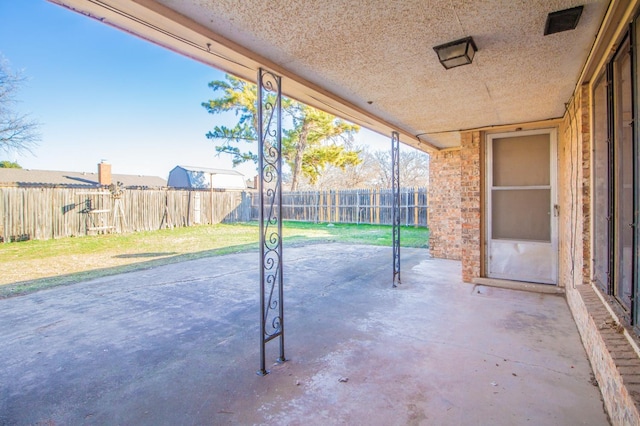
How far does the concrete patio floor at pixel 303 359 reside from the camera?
2004 millimetres

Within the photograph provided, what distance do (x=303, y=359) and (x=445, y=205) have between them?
5.47 meters

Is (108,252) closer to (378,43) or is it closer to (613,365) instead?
(378,43)

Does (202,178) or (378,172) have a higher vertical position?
(378,172)

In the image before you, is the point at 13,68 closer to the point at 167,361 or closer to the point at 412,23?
the point at 167,361

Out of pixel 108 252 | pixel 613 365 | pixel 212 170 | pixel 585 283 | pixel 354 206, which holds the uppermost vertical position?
pixel 212 170

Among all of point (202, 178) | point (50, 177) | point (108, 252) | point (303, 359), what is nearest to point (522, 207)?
point (303, 359)

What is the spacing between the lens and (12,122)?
13578mm

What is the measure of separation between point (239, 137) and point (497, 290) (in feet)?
45.4

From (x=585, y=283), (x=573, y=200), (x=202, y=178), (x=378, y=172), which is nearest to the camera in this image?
(x=585, y=283)

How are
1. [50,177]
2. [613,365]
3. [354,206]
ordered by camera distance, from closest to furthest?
[613,365]
[354,206]
[50,177]

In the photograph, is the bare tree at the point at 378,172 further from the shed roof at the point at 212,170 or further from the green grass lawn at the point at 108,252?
the green grass lawn at the point at 108,252

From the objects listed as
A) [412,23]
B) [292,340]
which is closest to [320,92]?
[412,23]

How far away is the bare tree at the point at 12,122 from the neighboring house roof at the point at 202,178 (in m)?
8.15

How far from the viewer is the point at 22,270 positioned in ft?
19.9
